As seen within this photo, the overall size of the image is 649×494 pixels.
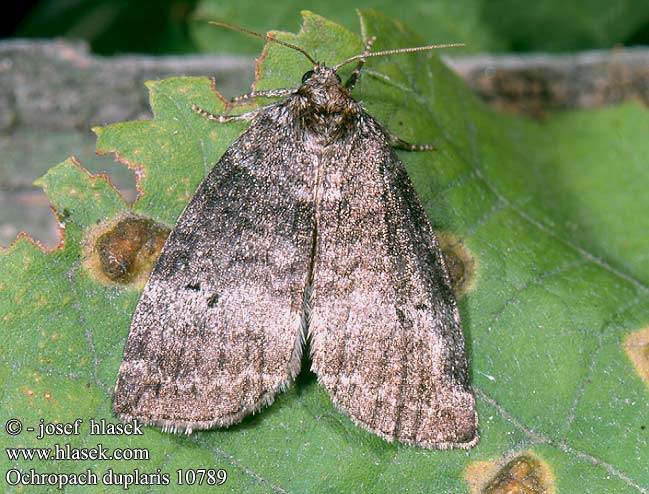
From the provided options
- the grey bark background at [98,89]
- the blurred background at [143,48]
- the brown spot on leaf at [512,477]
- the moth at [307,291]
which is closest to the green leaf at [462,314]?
the brown spot on leaf at [512,477]

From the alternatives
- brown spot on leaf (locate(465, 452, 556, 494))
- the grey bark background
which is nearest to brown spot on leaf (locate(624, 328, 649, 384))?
brown spot on leaf (locate(465, 452, 556, 494))

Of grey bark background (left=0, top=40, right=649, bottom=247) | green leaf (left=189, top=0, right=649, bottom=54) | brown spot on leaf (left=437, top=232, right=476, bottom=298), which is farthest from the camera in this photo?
green leaf (left=189, top=0, right=649, bottom=54)

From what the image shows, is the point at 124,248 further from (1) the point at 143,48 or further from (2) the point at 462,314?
(1) the point at 143,48

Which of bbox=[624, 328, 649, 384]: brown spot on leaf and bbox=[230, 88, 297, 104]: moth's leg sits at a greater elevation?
bbox=[230, 88, 297, 104]: moth's leg

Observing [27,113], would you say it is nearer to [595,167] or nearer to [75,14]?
[75,14]

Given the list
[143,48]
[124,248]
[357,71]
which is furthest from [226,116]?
[143,48]

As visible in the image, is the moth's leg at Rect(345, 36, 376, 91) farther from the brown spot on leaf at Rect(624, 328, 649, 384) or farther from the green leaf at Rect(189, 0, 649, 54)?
the brown spot on leaf at Rect(624, 328, 649, 384)
